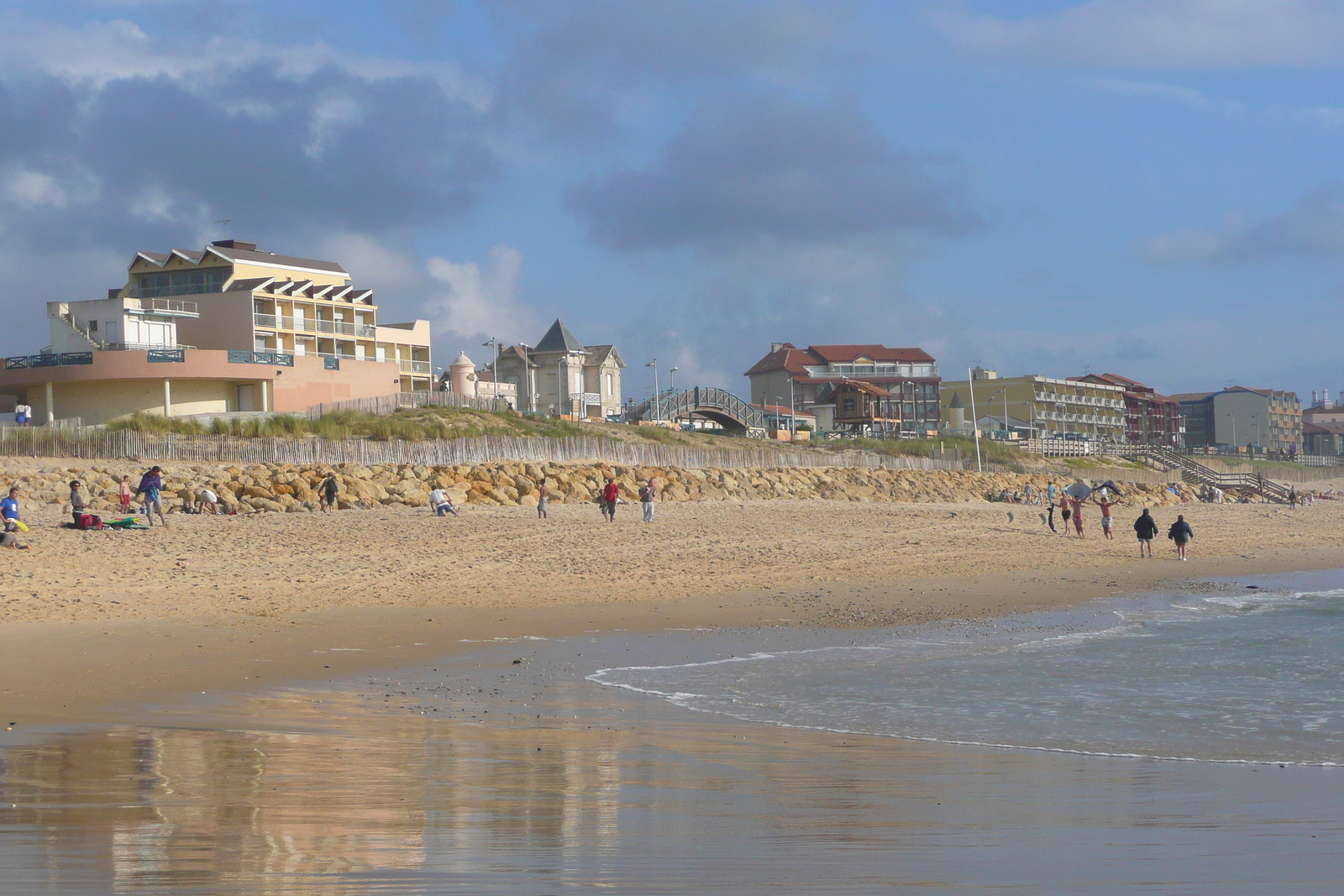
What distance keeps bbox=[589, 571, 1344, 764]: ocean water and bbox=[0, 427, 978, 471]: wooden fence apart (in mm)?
24711

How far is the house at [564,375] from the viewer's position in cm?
8612

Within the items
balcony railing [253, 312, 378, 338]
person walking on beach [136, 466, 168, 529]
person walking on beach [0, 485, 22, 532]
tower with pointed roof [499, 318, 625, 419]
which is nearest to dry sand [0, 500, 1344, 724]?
person walking on beach [0, 485, 22, 532]

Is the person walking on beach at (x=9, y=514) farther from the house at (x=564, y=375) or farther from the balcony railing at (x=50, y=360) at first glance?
the house at (x=564, y=375)

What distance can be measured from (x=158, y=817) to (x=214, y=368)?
4461 cm

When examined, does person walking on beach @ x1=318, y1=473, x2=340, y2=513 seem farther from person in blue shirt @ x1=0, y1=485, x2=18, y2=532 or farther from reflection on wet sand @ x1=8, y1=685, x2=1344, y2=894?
reflection on wet sand @ x1=8, y1=685, x2=1344, y2=894

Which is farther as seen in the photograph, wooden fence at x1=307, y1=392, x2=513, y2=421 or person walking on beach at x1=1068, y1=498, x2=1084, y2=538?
wooden fence at x1=307, y1=392, x2=513, y2=421

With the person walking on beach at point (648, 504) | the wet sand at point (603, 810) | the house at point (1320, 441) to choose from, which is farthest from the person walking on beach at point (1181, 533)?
the house at point (1320, 441)

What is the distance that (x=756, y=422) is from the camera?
74000 millimetres

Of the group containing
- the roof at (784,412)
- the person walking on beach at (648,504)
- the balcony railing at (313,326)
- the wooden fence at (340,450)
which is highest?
the balcony railing at (313,326)

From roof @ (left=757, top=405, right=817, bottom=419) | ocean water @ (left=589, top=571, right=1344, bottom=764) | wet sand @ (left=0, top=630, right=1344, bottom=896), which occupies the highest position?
roof @ (left=757, top=405, right=817, bottom=419)

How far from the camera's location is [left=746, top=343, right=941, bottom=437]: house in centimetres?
10831

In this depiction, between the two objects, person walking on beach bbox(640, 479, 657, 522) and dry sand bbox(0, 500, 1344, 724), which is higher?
person walking on beach bbox(640, 479, 657, 522)

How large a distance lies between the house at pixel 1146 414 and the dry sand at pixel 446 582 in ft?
329

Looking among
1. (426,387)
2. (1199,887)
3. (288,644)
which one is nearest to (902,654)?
(288,644)
